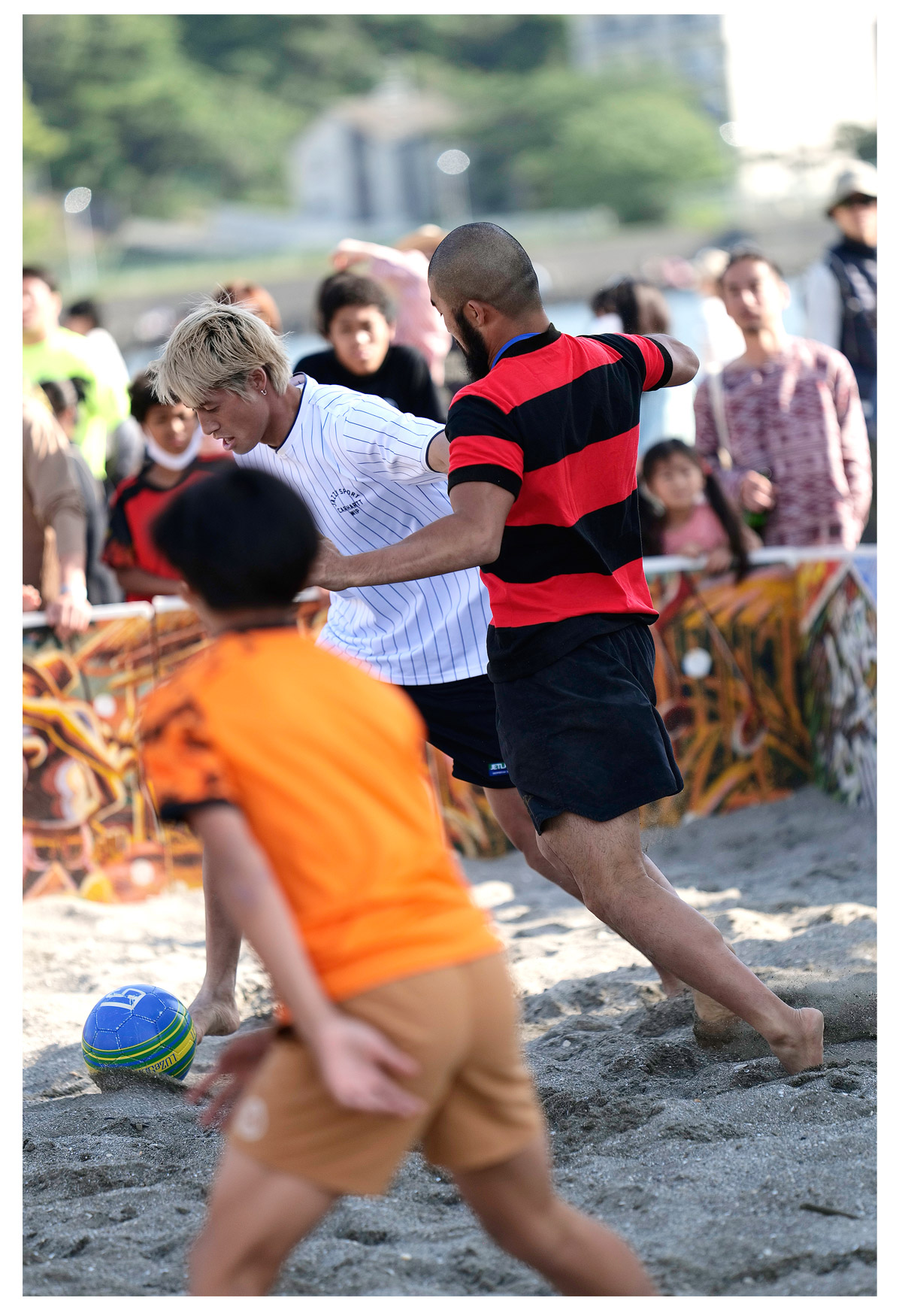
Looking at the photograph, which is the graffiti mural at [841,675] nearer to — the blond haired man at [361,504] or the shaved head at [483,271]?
the blond haired man at [361,504]

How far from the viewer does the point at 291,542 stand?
203 cm

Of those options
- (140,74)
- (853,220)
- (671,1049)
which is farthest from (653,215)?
(671,1049)

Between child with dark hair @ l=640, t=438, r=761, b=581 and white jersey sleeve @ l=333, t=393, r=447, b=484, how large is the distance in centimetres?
284

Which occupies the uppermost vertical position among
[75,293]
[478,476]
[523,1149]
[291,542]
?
[75,293]

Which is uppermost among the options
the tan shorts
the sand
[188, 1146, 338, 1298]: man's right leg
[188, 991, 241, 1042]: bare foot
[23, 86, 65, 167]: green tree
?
[23, 86, 65, 167]: green tree

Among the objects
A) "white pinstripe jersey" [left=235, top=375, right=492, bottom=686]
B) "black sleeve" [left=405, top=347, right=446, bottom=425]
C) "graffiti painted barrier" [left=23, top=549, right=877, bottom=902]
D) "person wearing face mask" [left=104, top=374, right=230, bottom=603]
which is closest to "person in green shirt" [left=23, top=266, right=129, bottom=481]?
"person wearing face mask" [left=104, top=374, right=230, bottom=603]

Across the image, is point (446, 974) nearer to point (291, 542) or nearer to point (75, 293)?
point (291, 542)

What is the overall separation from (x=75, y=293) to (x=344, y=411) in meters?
54.0

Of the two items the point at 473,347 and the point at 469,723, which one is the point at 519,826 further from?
the point at 473,347

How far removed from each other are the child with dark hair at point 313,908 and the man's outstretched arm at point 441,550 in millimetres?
819

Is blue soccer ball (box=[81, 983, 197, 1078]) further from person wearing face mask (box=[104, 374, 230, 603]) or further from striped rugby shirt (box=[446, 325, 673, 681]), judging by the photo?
person wearing face mask (box=[104, 374, 230, 603])

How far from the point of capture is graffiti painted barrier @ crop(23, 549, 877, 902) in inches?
235

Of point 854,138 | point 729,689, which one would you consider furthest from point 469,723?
point 854,138

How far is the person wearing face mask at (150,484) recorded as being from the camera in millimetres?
5902
